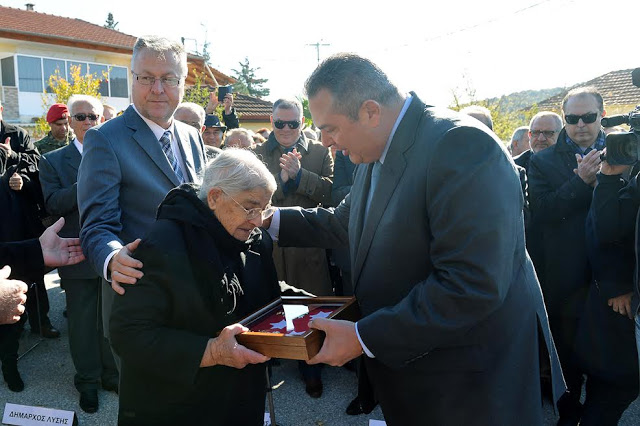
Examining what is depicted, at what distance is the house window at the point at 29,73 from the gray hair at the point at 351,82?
26647 millimetres

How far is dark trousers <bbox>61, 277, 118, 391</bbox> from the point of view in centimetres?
478

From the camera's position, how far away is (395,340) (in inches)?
76.7

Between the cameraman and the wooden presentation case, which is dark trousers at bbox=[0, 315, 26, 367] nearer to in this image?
the wooden presentation case

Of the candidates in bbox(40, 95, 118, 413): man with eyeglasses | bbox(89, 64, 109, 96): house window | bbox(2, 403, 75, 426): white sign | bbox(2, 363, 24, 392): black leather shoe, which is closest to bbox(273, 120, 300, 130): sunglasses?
bbox(40, 95, 118, 413): man with eyeglasses

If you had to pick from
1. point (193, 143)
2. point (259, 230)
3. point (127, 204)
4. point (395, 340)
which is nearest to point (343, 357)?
point (395, 340)

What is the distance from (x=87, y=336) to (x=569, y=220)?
14.2 feet

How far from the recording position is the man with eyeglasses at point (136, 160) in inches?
100

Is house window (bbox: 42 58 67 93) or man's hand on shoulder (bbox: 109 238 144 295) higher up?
house window (bbox: 42 58 67 93)

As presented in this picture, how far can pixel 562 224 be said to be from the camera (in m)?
4.31

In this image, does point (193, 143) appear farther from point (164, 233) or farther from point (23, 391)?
point (23, 391)

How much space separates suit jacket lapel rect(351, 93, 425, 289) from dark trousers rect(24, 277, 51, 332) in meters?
5.20

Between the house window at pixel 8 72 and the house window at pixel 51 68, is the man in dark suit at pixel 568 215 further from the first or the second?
the house window at pixel 8 72

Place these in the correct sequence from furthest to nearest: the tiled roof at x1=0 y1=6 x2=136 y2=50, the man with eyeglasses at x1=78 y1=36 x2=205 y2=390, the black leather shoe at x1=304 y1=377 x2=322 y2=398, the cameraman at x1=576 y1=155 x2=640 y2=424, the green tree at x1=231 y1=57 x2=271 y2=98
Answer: the green tree at x1=231 y1=57 x2=271 y2=98, the tiled roof at x1=0 y1=6 x2=136 y2=50, the black leather shoe at x1=304 y1=377 x2=322 y2=398, the cameraman at x1=576 y1=155 x2=640 y2=424, the man with eyeglasses at x1=78 y1=36 x2=205 y2=390

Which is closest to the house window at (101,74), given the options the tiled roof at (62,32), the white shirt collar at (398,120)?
the tiled roof at (62,32)
